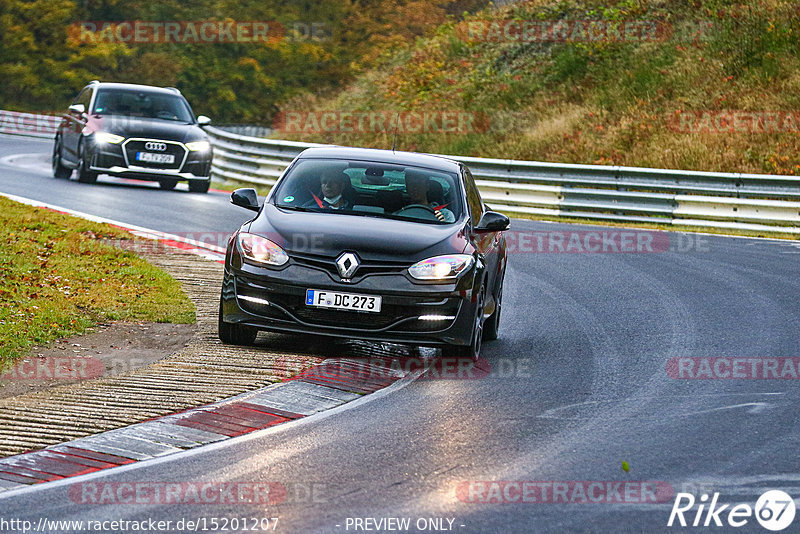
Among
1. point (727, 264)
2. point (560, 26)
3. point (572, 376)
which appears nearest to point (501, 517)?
point (572, 376)

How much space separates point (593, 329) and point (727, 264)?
6.08 metres

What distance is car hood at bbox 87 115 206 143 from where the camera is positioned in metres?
23.2

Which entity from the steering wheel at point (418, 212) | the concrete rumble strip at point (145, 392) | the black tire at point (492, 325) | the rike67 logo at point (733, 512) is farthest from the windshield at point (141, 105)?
the rike67 logo at point (733, 512)

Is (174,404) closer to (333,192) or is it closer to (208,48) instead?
(333,192)

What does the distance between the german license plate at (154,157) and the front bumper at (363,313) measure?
1430 cm

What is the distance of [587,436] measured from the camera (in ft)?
24.3

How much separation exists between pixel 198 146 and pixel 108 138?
1672 millimetres

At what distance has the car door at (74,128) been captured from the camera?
23859mm

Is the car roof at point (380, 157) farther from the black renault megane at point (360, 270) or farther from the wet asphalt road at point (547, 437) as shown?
the wet asphalt road at point (547, 437)

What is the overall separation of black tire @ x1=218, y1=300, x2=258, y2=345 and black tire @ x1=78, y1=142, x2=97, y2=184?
14471 mm

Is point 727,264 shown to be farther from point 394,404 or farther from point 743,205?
point 394,404

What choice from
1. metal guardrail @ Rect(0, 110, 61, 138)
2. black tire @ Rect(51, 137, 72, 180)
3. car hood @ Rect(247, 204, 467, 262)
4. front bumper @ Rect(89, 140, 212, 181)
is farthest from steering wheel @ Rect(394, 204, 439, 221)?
metal guardrail @ Rect(0, 110, 61, 138)

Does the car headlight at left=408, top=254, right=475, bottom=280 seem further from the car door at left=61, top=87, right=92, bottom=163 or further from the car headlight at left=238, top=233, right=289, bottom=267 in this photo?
the car door at left=61, top=87, right=92, bottom=163

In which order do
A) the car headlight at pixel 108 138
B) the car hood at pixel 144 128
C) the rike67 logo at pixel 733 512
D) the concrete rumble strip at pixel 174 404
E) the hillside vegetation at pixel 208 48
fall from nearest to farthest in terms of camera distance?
the rike67 logo at pixel 733 512 < the concrete rumble strip at pixel 174 404 < the car headlight at pixel 108 138 < the car hood at pixel 144 128 < the hillside vegetation at pixel 208 48
